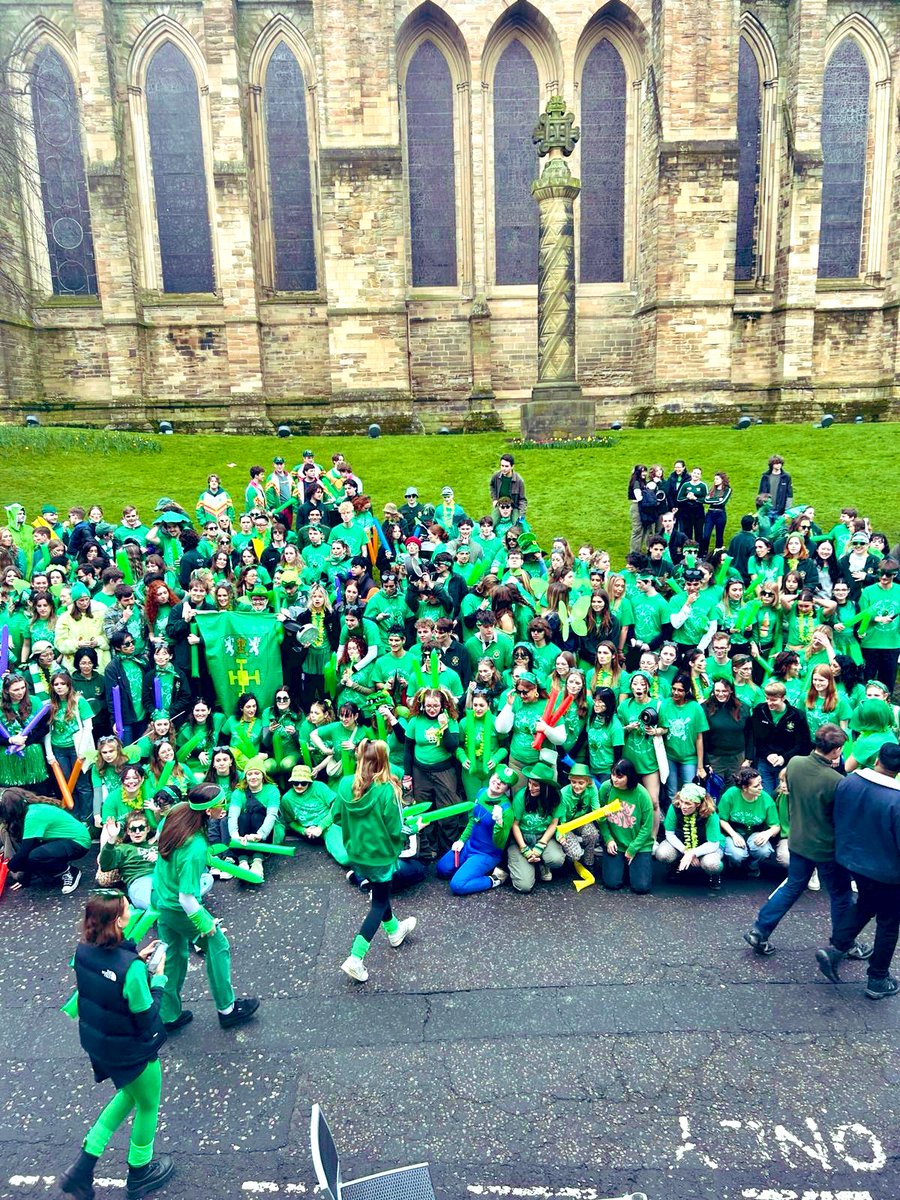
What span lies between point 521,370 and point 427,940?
889 inches

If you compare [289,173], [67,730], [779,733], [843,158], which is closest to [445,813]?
[779,733]

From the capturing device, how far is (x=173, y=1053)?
5.07 metres

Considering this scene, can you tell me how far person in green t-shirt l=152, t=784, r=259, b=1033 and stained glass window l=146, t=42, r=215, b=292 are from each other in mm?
24603

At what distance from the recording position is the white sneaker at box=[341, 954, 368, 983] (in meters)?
5.57

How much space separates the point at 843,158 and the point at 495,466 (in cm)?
1812

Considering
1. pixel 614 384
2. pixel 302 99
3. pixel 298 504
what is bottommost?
pixel 298 504

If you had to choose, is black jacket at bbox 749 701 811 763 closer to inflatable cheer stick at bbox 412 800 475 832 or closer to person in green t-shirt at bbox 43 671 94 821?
inflatable cheer stick at bbox 412 800 475 832

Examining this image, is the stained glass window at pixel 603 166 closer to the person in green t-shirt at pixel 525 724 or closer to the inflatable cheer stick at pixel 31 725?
the person in green t-shirt at pixel 525 724

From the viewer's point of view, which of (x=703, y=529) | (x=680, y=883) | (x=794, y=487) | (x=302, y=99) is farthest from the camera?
(x=302, y=99)

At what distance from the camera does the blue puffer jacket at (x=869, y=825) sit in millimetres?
5121

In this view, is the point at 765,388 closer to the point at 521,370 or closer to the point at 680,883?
the point at 521,370

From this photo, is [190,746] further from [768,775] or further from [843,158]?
[843,158]

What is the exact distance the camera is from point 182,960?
522 centimetres

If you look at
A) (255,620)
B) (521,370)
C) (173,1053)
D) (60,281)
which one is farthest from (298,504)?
(60,281)
